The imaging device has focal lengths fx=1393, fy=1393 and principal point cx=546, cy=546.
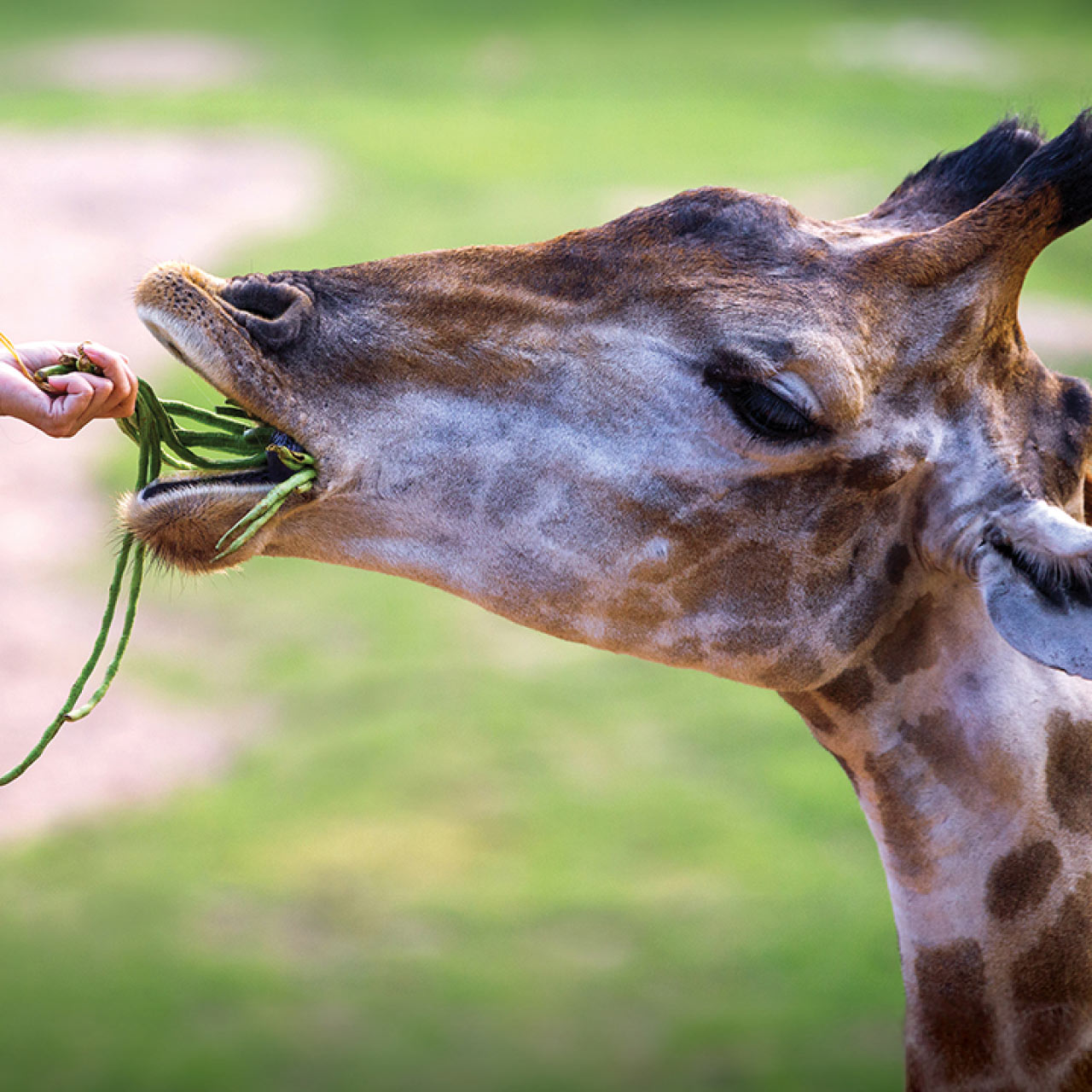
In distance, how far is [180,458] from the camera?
2424 millimetres

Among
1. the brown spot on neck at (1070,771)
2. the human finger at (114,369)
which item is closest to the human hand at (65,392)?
the human finger at (114,369)

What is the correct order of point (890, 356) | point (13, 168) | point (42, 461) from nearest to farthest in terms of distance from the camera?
point (890, 356), point (42, 461), point (13, 168)

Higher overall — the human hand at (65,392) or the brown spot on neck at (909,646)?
the human hand at (65,392)

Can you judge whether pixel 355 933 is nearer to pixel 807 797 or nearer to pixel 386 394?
pixel 807 797

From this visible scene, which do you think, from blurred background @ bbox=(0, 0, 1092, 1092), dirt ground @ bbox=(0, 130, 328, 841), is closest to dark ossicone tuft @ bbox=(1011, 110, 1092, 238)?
blurred background @ bbox=(0, 0, 1092, 1092)

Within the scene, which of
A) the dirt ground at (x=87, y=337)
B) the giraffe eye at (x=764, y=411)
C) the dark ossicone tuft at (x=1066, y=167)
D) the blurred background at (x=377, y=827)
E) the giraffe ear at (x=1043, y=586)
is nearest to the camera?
the giraffe ear at (x=1043, y=586)

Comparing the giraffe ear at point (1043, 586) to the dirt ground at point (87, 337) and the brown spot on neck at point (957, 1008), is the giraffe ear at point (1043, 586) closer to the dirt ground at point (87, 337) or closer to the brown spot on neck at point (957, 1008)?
the brown spot on neck at point (957, 1008)

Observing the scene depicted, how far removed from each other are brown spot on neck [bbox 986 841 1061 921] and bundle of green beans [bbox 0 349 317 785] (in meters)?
1.32

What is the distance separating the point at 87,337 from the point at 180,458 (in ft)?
29.3

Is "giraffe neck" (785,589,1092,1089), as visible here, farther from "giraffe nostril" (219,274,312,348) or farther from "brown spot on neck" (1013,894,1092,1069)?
"giraffe nostril" (219,274,312,348)

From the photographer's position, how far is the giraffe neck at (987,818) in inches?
91.7

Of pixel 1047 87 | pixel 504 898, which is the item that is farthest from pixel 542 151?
pixel 504 898

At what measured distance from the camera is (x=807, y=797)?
20.6 ft

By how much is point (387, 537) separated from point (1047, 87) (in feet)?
50.5
